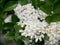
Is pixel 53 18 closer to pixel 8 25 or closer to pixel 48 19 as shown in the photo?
pixel 48 19

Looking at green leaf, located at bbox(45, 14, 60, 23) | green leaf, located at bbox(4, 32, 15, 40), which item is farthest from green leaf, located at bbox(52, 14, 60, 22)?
green leaf, located at bbox(4, 32, 15, 40)

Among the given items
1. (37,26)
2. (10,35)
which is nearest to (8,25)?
(10,35)

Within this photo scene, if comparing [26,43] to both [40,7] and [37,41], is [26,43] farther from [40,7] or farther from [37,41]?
[40,7]

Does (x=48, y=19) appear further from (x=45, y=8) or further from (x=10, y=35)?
(x=10, y=35)

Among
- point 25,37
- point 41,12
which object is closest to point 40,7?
point 41,12

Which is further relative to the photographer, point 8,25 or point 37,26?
point 8,25

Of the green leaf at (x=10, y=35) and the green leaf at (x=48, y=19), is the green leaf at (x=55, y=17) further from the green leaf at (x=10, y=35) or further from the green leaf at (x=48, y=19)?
the green leaf at (x=10, y=35)

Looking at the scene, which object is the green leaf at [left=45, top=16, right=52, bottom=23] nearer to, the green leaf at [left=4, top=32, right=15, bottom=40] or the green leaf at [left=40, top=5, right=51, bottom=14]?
the green leaf at [left=40, top=5, right=51, bottom=14]

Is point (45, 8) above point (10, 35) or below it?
above

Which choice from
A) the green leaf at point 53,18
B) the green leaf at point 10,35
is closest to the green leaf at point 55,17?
the green leaf at point 53,18
